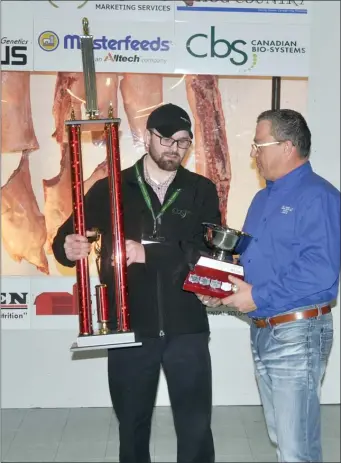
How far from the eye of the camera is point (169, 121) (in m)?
2.49

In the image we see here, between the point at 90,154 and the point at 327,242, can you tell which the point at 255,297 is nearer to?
the point at 327,242

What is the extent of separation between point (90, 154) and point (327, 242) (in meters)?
2.19

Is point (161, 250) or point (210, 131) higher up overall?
point (210, 131)

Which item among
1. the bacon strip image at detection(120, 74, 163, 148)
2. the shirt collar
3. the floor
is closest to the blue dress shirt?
the shirt collar

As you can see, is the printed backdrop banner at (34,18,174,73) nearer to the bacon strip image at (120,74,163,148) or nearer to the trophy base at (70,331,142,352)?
the bacon strip image at (120,74,163,148)

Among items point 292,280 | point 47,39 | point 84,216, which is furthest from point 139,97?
point 292,280

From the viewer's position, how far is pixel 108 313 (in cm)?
253

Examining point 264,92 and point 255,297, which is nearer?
point 255,297

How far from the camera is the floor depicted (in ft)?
10.9

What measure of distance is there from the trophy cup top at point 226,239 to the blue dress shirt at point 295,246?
35 mm

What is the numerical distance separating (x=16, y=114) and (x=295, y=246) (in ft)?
7.72

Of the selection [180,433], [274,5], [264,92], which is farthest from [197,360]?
[274,5]

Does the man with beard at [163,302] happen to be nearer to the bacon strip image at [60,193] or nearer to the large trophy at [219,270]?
the large trophy at [219,270]

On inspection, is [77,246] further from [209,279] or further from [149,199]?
[209,279]
